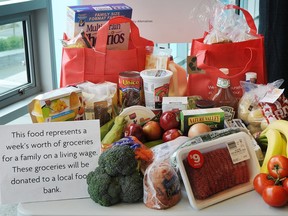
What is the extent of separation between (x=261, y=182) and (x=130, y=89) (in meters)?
0.59

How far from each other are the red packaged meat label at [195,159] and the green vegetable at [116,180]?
13cm

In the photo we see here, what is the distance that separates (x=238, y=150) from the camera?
107 cm

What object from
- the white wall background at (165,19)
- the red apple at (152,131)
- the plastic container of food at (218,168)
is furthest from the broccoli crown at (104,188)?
the white wall background at (165,19)

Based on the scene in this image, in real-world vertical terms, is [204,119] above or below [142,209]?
above

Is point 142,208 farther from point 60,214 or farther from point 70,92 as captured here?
point 70,92

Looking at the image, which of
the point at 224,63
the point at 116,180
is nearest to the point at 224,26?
the point at 224,63

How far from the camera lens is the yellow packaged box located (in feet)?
4.00

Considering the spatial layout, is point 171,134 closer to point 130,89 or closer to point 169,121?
point 169,121

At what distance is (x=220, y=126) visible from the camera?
47.9 inches

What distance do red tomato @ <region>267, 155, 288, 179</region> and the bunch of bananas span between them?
0.25 ft

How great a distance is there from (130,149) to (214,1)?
97 centimetres

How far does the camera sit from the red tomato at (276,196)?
3.12ft

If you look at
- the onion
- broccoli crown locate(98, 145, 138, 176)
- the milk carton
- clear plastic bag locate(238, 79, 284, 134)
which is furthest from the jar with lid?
broccoli crown locate(98, 145, 138, 176)

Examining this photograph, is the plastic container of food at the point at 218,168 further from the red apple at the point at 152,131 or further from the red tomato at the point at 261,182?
the red apple at the point at 152,131
